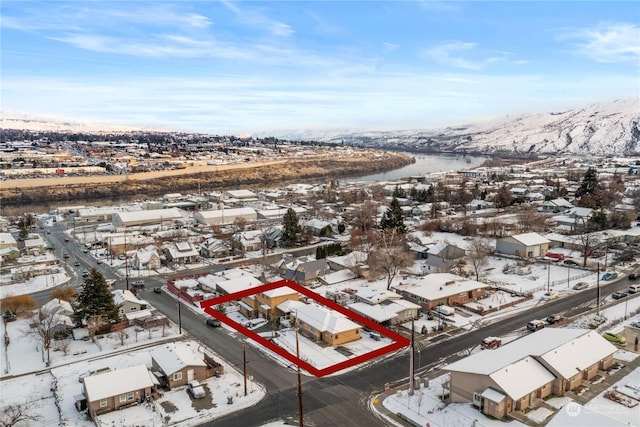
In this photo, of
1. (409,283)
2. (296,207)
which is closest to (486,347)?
(409,283)

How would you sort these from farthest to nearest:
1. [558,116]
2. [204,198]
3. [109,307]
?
[558,116] < [204,198] < [109,307]

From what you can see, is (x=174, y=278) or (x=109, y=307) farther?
(x=174, y=278)

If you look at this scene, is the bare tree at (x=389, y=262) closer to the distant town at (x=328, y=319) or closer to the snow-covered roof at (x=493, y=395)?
the distant town at (x=328, y=319)

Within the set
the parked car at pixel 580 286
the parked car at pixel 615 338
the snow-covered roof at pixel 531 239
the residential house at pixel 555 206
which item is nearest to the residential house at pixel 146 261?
the snow-covered roof at pixel 531 239

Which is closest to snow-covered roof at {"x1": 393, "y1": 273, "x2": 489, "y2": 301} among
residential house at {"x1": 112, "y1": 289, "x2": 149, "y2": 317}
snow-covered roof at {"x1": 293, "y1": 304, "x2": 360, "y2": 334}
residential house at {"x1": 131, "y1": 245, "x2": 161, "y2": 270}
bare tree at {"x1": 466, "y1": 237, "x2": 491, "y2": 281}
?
bare tree at {"x1": 466, "y1": 237, "x2": 491, "y2": 281}

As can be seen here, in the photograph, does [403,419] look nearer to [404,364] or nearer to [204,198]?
[404,364]

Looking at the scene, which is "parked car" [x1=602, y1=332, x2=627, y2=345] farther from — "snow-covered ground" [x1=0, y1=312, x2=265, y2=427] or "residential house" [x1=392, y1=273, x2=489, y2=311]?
"snow-covered ground" [x1=0, y1=312, x2=265, y2=427]
